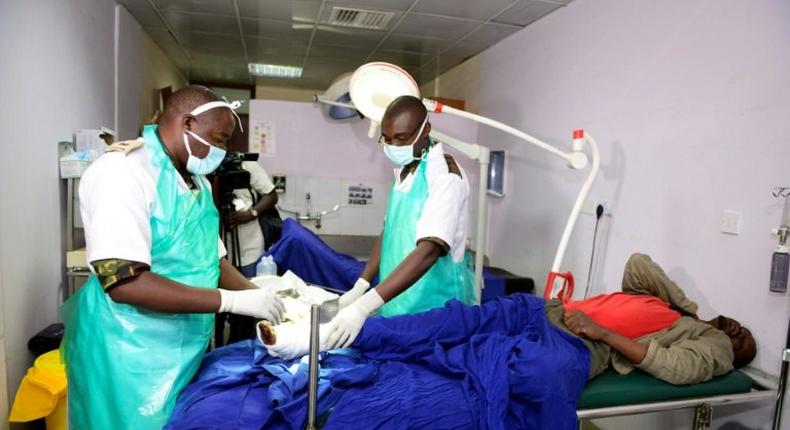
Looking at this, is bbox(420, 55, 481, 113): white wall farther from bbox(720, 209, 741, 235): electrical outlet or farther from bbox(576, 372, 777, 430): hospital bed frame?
bbox(576, 372, 777, 430): hospital bed frame

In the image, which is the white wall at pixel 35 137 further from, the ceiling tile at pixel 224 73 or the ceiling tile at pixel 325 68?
the ceiling tile at pixel 224 73

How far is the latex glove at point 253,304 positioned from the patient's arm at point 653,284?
1486 mm

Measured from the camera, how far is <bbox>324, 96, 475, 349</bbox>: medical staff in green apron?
1619 mm

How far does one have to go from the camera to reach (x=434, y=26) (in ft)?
11.5

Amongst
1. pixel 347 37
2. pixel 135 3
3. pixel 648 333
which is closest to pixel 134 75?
pixel 135 3

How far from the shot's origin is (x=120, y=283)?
1.03 m

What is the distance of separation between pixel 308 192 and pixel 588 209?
2139 mm

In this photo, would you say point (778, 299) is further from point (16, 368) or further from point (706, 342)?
point (16, 368)

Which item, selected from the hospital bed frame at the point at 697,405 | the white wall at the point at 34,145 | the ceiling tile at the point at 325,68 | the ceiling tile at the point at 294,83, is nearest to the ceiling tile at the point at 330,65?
the ceiling tile at the point at 325,68

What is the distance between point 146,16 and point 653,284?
3.74 m

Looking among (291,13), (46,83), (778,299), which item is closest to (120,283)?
(46,83)

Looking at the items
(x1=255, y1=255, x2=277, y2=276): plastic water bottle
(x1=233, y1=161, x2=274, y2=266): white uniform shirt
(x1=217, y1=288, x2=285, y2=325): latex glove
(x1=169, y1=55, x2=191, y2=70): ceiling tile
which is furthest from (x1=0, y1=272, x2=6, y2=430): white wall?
(x1=169, y1=55, x2=191, y2=70): ceiling tile

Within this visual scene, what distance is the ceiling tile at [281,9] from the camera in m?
3.17

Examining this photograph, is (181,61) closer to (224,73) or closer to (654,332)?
(224,73)
